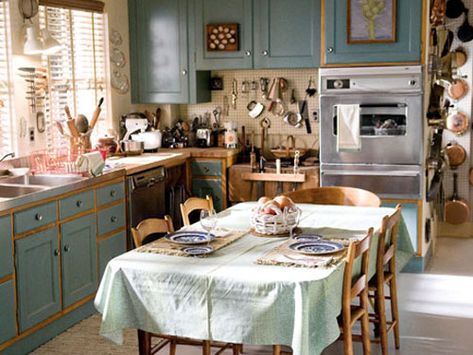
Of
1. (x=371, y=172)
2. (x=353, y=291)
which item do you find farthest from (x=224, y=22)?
(x=353, y=291)

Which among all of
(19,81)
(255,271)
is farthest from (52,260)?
(255,271)

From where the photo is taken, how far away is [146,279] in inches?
125

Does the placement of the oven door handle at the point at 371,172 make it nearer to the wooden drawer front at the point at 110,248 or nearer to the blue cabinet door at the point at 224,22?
the blue cabinet door at the point at 224,22

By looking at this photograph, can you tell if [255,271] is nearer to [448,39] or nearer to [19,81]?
[19,81]

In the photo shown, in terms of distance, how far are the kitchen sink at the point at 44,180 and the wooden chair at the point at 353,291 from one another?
2.02 metres

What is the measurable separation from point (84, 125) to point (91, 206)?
0.96 meters

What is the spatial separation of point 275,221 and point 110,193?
1.72 m

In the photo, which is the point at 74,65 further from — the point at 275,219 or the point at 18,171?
the point at 275,219

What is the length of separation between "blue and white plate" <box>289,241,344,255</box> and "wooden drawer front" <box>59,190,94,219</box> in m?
1.67

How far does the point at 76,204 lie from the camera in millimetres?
4711

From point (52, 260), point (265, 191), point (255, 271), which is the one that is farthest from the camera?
point (265, 191)

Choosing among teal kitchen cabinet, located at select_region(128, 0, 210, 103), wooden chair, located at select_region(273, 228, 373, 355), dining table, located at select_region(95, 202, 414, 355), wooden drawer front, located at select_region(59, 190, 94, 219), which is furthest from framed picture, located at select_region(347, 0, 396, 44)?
dining table, located at select_region(95, 202, 414, 355)

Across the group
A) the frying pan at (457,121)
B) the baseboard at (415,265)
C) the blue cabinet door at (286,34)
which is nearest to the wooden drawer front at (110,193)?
the blue cabinet door at (286,34)

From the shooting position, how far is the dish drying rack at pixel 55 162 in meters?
4.96
